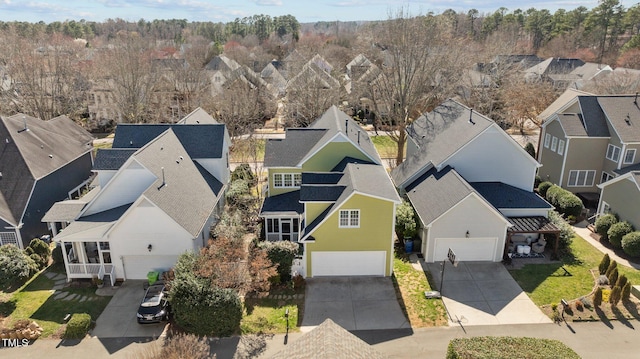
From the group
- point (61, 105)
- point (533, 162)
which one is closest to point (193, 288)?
point (533, 162)

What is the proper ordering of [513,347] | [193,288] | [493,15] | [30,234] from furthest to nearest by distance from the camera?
[493,15] → [30,234] → [193,288] → [513,347]

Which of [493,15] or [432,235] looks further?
[493,15]

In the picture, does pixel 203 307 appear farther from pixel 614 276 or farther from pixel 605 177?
pixel 605 177

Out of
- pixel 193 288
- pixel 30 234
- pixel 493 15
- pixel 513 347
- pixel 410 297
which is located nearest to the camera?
pixel 513 347

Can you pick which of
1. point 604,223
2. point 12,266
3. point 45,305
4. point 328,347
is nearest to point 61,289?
point 45,305

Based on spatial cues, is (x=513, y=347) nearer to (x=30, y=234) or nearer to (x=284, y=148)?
(x=284, y=148)

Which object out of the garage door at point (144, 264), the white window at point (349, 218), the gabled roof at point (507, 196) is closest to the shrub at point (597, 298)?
the gabled roof at point (507, 196)
